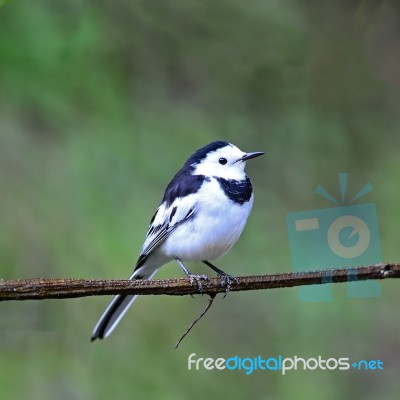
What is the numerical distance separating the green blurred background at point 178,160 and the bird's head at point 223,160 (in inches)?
39.4

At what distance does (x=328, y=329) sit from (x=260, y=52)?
6.17 feet

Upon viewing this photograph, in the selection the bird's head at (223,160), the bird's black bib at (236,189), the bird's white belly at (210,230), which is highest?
the bird's head at (223,160)

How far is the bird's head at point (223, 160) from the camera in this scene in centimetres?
327

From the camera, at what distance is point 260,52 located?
515cm

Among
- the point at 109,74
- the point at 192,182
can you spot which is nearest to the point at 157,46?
the point at 109,74

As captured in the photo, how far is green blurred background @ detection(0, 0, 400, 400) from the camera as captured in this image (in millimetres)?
4184

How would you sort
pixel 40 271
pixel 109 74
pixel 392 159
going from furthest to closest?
pixel 392 159 < pixel 109 74 < pixel 40 271

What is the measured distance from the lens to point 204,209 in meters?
3.29

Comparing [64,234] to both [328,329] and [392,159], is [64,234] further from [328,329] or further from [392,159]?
[392,159]

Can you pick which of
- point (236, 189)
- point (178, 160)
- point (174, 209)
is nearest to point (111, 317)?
point (174, 209)

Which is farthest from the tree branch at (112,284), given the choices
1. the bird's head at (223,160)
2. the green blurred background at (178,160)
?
the green blurred background at (178,160)

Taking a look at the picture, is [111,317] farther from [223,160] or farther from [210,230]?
[223,160]

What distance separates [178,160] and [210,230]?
1657mm

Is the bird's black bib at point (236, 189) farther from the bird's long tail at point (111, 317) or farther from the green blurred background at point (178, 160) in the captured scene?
the green blurred background at point (178, 160)
